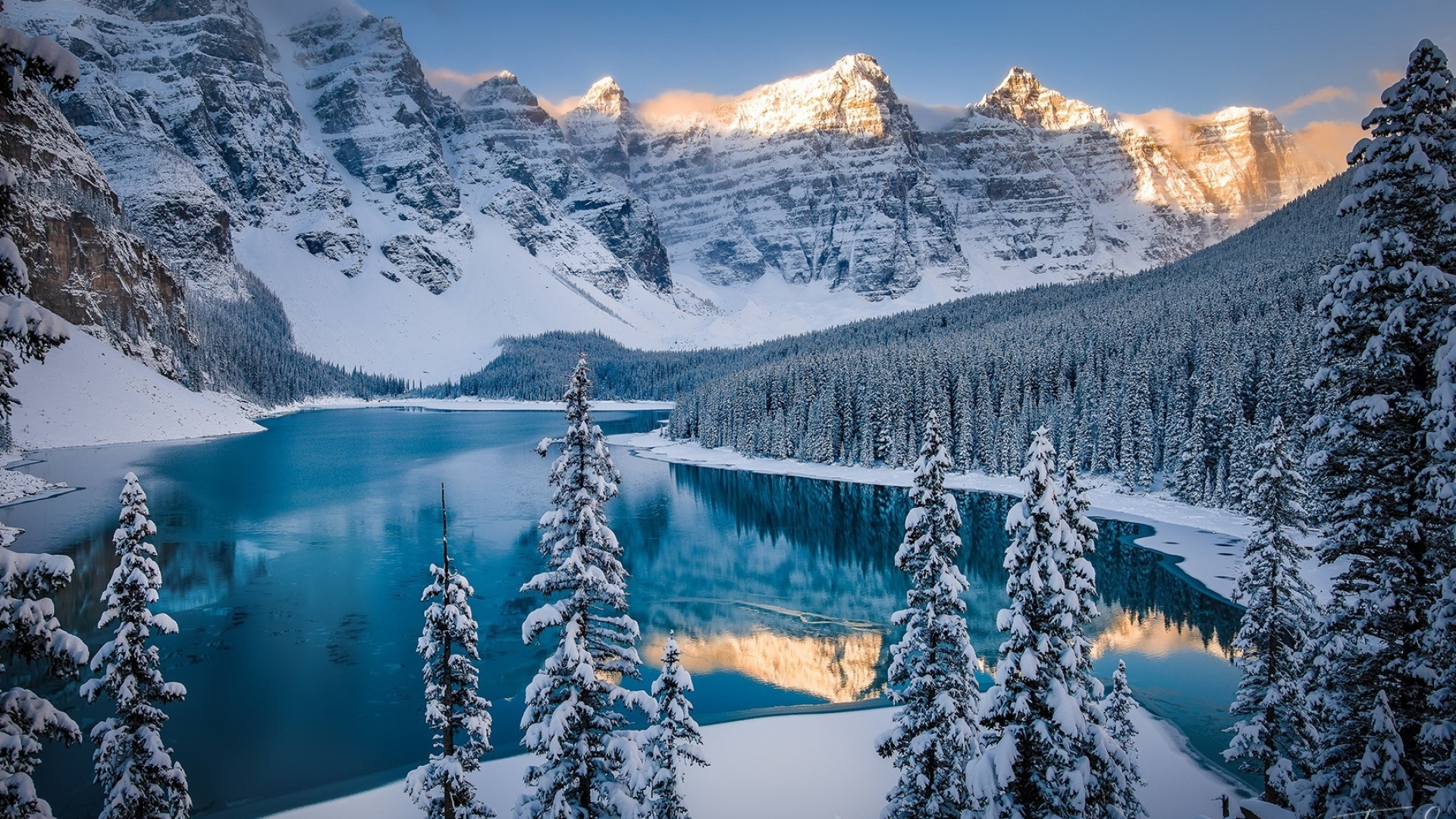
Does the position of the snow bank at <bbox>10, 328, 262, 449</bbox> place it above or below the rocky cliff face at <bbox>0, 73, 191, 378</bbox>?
below

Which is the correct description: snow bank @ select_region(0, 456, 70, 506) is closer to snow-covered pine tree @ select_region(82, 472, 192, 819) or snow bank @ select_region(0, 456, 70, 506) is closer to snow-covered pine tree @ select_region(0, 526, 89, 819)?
snow-covered pine tree @ select_region(82, 472, 192, 819)

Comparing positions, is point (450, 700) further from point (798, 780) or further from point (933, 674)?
point (798, 780)

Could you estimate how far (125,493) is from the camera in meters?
15.1

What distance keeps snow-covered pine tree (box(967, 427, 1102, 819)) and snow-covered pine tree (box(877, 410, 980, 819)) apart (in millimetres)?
2151

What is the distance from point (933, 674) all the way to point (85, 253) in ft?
509

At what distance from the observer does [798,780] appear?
2316 centimetres

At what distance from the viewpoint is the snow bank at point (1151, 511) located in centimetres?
4794

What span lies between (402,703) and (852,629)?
2175cm

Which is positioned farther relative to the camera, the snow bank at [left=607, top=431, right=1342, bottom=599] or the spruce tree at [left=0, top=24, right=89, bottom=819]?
the snow bank at [left=607, top=431, right=1342, bottom=599]

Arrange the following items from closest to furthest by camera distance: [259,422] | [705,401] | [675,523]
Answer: [675,523], [705,401], [259,422]

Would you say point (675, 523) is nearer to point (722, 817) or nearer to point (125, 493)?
point (722, 817)

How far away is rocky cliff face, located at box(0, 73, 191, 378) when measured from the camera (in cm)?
11200

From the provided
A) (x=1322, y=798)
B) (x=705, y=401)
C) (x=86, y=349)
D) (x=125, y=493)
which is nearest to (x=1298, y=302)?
(x=705, y=401)

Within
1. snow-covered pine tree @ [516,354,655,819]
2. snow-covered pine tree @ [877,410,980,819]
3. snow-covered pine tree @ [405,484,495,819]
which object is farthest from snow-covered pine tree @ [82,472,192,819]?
snow-covered pine tree @ [877,410,980,819]
